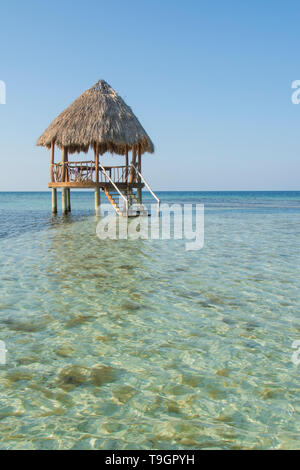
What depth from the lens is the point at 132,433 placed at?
7.19 feet

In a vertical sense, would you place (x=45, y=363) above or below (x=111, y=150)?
below

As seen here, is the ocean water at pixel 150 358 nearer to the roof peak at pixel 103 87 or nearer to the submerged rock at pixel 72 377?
the submerged rock at pixel 72 377

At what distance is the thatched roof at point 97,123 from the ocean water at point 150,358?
36.3 feet

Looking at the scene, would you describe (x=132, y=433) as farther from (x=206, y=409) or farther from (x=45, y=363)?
(x=45, y=363)

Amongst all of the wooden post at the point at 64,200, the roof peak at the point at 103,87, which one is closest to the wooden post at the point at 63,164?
the wooden post at the point at 64,200

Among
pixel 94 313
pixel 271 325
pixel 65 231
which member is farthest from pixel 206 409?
pixel 65 231

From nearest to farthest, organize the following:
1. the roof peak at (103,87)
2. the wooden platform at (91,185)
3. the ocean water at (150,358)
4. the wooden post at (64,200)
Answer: the ocean water at (150,358) → the wooden platform at (91,185) → the roof peak at (103,87) → the wooden post at (64,200)

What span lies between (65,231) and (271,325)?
968 centimetres

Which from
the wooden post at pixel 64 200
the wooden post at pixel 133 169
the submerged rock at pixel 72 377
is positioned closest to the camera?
the submerged rock at pixel 72 377

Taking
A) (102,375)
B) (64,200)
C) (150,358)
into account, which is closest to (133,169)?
(64,200)

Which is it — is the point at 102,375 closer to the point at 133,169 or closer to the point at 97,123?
the point at 97,123

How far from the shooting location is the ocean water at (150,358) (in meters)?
2.22

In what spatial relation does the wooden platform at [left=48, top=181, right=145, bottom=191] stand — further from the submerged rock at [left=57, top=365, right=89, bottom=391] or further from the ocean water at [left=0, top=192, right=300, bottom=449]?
the submerged rock at [left=57, top=365, right=89, bottom=391]

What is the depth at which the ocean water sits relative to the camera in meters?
2.22
